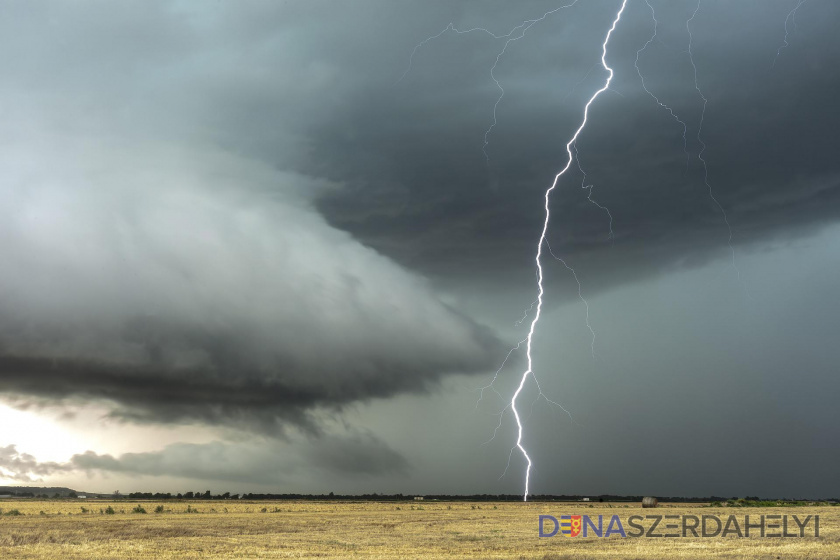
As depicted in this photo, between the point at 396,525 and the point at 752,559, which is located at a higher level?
the point at 752,559

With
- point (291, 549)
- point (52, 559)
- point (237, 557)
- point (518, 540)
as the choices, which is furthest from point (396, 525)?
point (52, 559)

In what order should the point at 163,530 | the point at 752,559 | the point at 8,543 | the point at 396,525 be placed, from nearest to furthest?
the point at 752,559, the point at 8,543, the point at 163,530, the point at 396,525

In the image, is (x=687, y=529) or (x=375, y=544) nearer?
(x=375, y=544)

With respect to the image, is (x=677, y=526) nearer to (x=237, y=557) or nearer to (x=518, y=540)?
(x=518, y=540)

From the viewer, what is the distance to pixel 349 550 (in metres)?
28.9

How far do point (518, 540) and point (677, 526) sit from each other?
11919 millimetres

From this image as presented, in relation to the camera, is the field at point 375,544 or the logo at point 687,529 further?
the logo at point 687,529

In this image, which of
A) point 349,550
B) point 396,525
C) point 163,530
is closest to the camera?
point 349,550

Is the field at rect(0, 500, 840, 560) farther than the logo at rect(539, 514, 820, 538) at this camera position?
No

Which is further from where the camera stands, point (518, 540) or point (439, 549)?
point (518, 540)

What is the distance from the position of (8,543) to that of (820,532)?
128ft

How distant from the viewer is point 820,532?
34125 mm

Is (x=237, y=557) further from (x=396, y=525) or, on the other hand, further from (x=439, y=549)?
(x=396, y=525)

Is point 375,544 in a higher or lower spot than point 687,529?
lower
